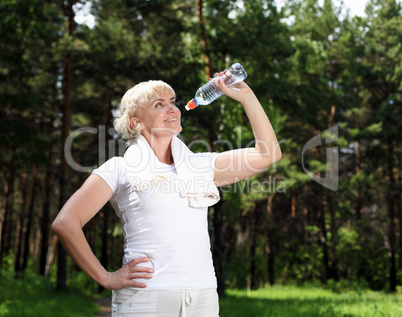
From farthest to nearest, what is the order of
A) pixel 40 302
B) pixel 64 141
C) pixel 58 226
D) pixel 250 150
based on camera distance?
pixel 64 141, pixel 40 302, pixel 250 150, pixel 58 226

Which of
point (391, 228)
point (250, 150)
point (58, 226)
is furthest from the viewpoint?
point (391, 228)

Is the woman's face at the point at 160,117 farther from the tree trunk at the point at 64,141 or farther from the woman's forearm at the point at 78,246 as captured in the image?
the tree trunk at the point at 64,141

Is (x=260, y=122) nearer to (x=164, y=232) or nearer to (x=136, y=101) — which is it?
(x=136, y=101)

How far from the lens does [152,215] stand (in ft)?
8.27

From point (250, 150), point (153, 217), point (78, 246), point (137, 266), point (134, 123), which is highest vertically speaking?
point (134, 123)

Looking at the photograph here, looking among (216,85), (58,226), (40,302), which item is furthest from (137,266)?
(40,302)

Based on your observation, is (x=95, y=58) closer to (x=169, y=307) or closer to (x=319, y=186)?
(x=169, y=307)

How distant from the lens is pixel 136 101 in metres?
2.86

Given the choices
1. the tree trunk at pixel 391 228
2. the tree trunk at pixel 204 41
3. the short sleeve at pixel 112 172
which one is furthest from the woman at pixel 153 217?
the tree trunk at pixel 391 228

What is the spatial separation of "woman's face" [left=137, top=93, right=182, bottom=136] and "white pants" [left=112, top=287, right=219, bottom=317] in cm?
90

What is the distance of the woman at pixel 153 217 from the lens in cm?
244

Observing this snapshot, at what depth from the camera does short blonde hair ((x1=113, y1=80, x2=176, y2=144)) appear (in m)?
2.83

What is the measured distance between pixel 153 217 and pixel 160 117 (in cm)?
61

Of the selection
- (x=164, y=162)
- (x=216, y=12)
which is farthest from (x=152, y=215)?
(x=216, y=12)
